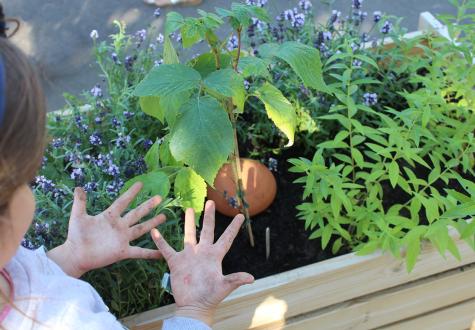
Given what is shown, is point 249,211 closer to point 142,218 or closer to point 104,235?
point 142,218

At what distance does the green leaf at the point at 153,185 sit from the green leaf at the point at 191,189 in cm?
3

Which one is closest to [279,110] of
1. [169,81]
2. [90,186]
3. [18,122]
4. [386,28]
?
[169,81]

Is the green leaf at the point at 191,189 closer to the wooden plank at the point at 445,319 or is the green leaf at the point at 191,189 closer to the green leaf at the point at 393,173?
the green leaf at the point at 393,173

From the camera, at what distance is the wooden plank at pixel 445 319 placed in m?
1.40

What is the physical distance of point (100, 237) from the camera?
3.33 feet

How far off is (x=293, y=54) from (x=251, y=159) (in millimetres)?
497

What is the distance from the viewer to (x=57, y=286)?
0.86m

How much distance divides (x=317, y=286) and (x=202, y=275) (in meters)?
0.39

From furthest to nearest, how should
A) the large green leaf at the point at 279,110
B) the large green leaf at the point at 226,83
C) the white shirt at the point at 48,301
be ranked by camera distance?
1. the large green leaf at the point at 279,110
2. the large green leaf at the point at 226,83
3. the white shirt at the point at 48,301

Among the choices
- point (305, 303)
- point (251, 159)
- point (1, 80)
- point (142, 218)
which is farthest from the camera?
point (251, 159)

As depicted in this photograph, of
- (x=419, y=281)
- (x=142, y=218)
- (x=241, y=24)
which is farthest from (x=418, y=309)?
(x=241, y=24)

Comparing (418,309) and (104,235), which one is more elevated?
(104,235)

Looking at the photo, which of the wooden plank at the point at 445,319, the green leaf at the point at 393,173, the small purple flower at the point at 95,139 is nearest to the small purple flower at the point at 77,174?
the small purple flower at the point at 95,139

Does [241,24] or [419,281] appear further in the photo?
[419,281]
